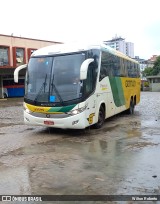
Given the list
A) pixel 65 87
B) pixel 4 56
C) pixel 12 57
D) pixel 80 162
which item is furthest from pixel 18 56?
pixel 80 162

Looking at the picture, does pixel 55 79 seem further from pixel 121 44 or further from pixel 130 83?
pixel 121 44

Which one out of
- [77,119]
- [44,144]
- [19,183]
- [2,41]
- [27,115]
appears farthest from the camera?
[2,41]

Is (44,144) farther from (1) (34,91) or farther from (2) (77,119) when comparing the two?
(1) (34,91)

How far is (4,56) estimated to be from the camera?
1491 inches

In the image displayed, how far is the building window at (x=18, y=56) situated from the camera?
3862 centimetres

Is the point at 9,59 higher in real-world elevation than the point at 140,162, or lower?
higher

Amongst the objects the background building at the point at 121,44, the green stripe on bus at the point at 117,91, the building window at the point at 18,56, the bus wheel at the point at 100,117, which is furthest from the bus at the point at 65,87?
the background building at the point at 121,44

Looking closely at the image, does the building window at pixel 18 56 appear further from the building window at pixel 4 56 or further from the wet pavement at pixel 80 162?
the wet pavement at pixel 80 162

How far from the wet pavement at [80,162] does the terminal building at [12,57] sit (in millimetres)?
28573

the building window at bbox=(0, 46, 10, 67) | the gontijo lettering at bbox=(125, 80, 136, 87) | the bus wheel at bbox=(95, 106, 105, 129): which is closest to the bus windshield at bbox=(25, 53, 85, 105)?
the bus wheel at bbox=(95, 106, 105, 129)

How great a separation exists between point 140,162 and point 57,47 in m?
5.41

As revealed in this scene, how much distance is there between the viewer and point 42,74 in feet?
33.2

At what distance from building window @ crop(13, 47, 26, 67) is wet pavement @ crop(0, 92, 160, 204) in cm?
2899

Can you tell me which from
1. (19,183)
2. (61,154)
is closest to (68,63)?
(61,154)
